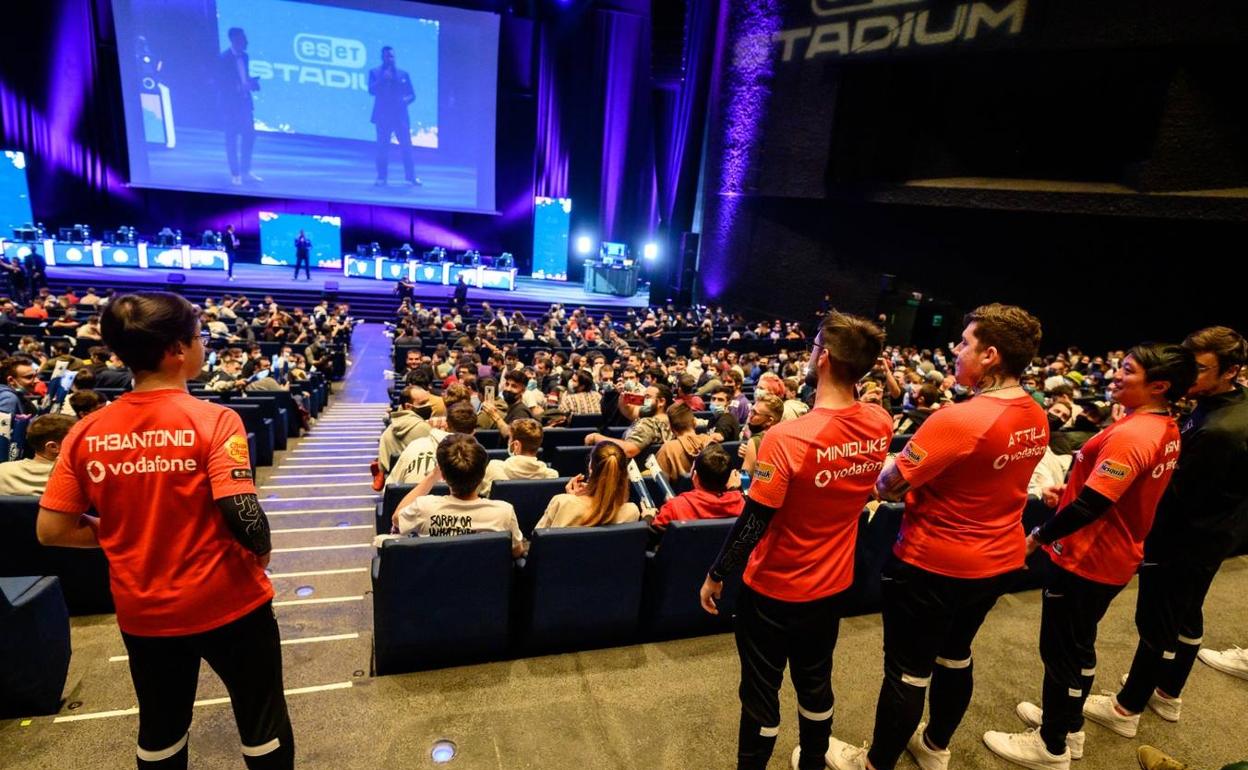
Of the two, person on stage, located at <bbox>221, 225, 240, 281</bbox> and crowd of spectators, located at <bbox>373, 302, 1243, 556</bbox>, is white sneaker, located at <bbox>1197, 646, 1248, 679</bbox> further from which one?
person on stage, located at <bbox>221, 225, 240, 281</bbox>

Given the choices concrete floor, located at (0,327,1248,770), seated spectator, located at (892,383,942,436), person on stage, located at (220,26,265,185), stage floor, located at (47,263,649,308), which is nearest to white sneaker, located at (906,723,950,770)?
concrete floor, located at (0,327,1248,770)

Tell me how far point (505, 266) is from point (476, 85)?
5.29 m

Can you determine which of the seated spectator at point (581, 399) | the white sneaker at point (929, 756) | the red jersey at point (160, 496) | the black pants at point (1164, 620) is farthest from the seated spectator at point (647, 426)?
the black pants at point (1164, 620)

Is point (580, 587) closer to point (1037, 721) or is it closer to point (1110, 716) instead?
point (1037, 721)

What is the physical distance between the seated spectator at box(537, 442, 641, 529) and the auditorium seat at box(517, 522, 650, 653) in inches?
3.5

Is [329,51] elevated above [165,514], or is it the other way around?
[329,51]

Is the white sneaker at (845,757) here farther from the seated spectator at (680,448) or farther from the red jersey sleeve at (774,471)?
the seated spectator at (680,448)

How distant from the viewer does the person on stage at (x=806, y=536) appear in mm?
1778

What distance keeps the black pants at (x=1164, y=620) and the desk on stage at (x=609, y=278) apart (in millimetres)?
18522

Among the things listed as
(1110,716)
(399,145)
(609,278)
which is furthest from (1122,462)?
(399,145)

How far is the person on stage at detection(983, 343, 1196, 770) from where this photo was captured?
2.05 meters

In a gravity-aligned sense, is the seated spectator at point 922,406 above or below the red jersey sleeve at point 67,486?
below

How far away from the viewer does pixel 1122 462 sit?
203 cm

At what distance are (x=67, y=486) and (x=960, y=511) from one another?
7.76 feet
